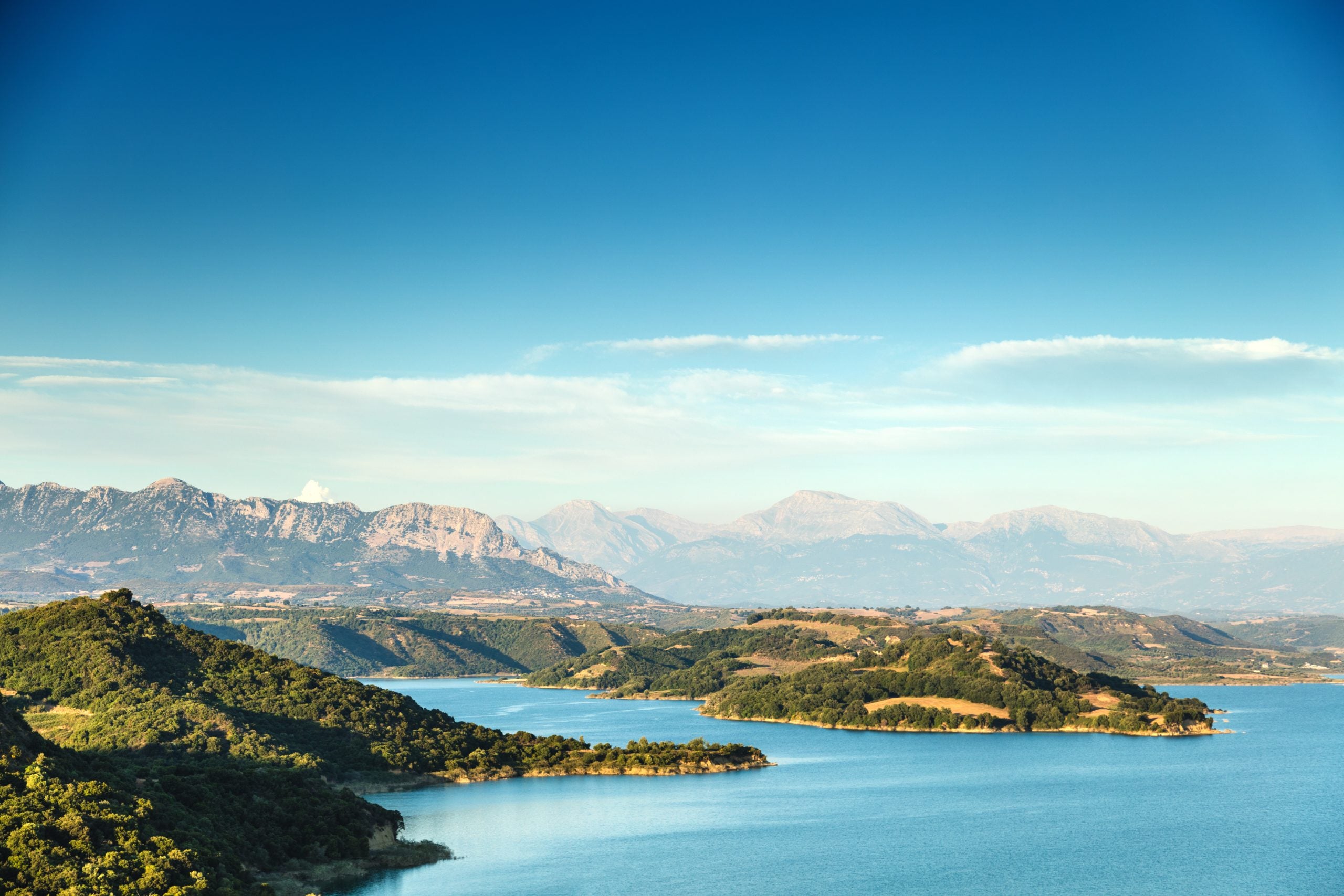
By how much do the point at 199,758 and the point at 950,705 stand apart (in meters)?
129

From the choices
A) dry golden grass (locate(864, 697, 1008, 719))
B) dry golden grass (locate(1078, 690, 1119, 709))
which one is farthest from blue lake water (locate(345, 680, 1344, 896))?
dry golden grass (locate(1078, 690, 1119, 709))

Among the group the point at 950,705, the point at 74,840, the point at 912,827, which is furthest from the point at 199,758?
the point at 950,705

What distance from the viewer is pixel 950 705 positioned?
193250 mm

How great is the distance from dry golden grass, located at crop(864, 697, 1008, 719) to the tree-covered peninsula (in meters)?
59.1

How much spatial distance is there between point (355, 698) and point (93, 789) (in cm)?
6822

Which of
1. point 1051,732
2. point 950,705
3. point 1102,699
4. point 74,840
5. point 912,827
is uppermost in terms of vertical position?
point 74,840

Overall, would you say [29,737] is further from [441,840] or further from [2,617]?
[2,617]

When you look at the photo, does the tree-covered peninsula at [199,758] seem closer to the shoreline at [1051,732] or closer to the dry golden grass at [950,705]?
the shoreline at [1051,732]

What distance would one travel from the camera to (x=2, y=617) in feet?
419

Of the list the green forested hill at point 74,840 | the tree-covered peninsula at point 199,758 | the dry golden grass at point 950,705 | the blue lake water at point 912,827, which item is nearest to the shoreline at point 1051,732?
the dry golden grass at point 950,705

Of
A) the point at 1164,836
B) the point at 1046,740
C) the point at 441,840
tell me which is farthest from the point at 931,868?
the point at 1046,740

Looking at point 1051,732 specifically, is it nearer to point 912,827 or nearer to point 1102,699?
point 1102,699

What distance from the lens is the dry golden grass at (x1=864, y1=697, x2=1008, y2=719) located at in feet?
619

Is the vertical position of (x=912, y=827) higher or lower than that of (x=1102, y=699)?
lower
